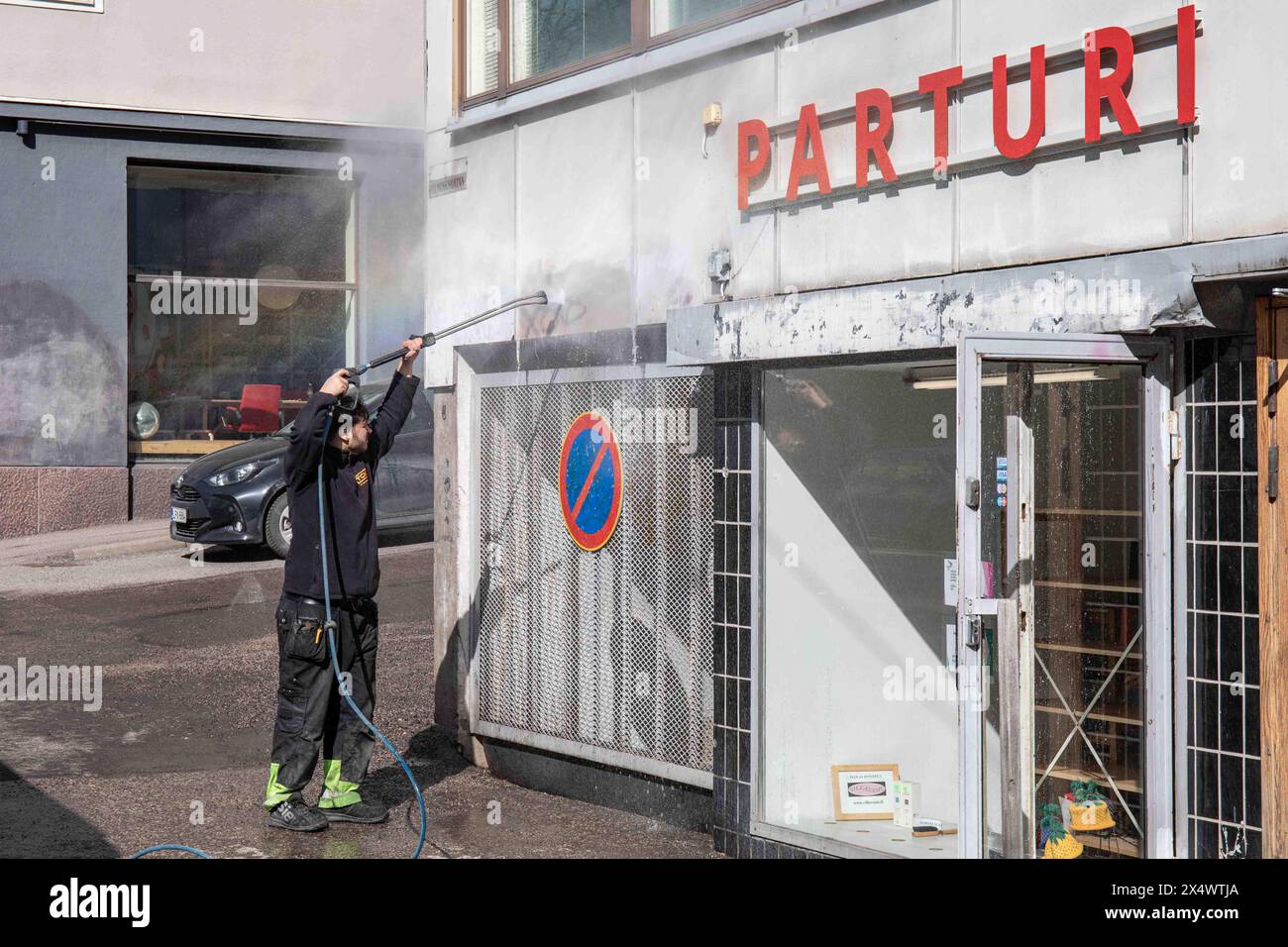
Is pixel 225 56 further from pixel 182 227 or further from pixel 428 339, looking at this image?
pixel 428 339

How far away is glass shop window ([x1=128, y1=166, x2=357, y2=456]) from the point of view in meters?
18.1

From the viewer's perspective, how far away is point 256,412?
60.8 ft

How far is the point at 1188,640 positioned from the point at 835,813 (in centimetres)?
202

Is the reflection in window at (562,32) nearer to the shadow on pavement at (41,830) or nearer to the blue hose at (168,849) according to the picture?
the blue hose at (168,849)

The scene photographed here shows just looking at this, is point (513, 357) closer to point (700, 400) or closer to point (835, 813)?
point (700, 400)

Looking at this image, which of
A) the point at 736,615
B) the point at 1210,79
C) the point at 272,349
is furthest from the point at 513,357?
the point at 272,349

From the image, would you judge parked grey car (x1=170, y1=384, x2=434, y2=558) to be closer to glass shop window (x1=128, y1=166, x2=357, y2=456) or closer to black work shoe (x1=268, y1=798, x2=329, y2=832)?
glass shop window (x1=128, y1=166, x2=357, y2=456)

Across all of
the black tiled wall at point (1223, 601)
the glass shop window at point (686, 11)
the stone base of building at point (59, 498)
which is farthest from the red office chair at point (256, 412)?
the black tiled wall at point (1223, 601)

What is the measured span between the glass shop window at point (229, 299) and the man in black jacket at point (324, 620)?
38.9 ft

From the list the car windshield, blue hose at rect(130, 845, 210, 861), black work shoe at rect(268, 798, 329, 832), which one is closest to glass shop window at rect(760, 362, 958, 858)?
black work shoe at rect(268, 798, 329, 832)

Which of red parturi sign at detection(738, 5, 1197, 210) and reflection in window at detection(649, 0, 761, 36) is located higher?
reflection in window at detection(649, 0, 761, 36)

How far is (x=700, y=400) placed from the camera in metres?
6.89

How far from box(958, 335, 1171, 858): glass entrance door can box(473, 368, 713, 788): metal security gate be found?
6.21 feet

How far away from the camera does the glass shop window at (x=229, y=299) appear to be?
18.1 meters
